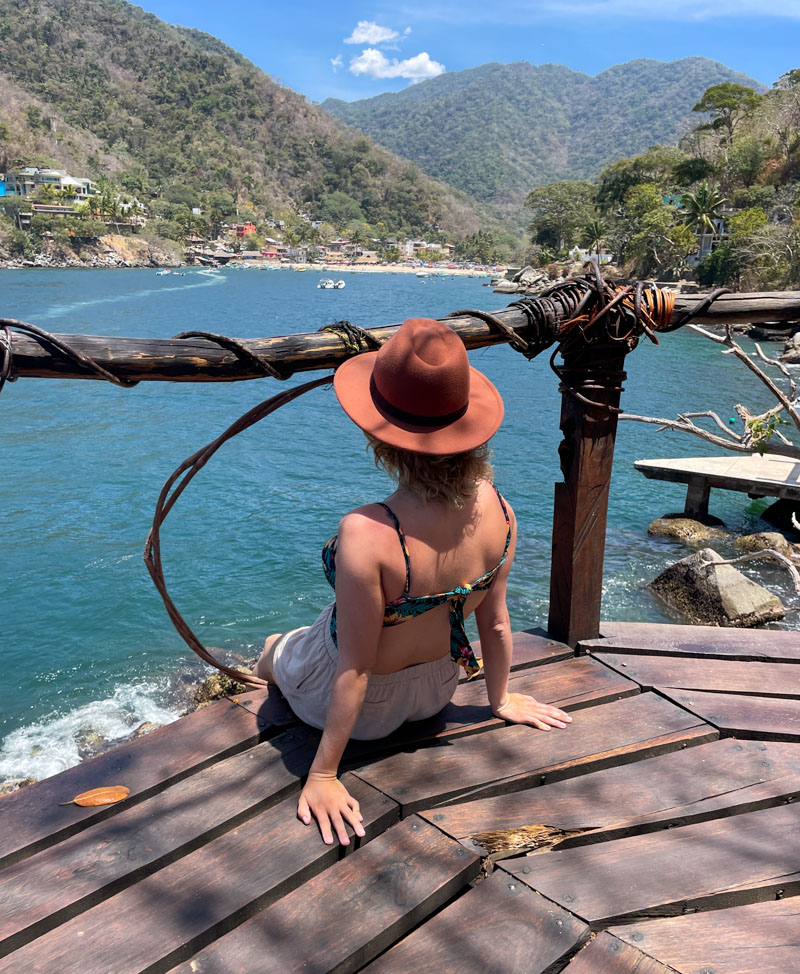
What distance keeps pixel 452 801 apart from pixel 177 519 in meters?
11.0

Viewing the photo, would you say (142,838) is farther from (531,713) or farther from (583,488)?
(583,488)

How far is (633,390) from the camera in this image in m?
21.9

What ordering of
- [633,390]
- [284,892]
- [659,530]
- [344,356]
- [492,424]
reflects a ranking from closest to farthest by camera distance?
1. [284,892]
2. [492,424]
3. [344,356]
4. [659,530]
5. [633,390]

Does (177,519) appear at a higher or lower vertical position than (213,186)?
lower

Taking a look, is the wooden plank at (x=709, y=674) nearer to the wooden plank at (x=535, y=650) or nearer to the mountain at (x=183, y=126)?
the wooden plank at (x=535, y=650)

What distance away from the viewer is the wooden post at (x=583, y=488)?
2336 millimetres

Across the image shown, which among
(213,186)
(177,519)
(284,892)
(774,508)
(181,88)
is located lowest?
(177,519)

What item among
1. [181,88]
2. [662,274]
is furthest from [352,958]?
[181,88]

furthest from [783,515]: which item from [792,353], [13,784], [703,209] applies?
[703,209]

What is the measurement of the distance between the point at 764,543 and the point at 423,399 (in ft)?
29.8

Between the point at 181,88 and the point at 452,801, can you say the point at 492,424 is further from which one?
the point at 181,88

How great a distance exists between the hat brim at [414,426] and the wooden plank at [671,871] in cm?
87

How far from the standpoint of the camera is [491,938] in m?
1.38

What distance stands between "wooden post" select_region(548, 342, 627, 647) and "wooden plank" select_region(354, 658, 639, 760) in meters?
0.17
